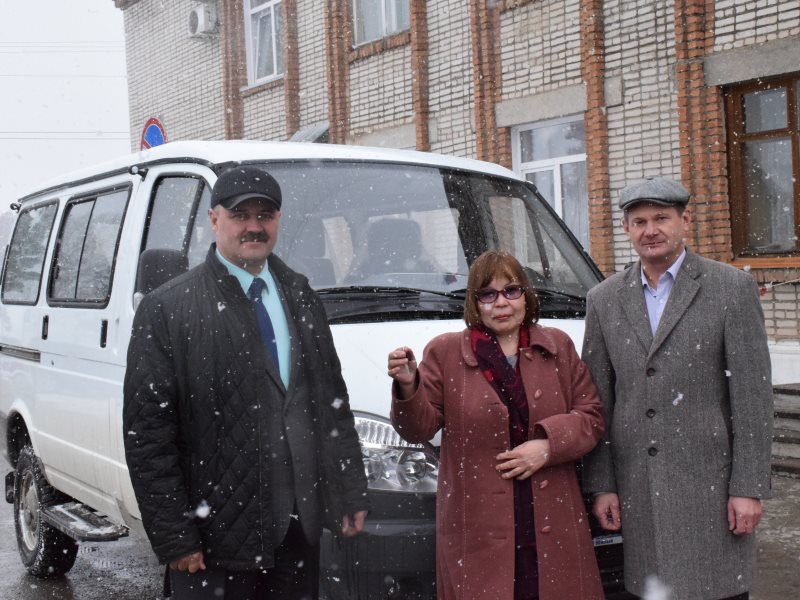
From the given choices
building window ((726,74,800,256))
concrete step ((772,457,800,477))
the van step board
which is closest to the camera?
the van step board

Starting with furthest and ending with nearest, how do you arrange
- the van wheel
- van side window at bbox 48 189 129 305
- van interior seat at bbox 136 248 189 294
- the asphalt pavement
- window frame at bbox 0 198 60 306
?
1. window frame at bbox 0 198 60 306
2. the van wheel
3. the asphalt pavement
4. van side window at bbox 48 189 129 305
5. van interior seat at bbox 136 248 189 294

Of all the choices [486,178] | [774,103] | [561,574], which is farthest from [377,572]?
[774,103]

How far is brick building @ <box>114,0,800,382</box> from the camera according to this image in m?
10.1

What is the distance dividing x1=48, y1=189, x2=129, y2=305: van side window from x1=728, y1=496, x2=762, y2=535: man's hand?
→ 10.3ft

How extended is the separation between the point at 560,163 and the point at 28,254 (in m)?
7.41

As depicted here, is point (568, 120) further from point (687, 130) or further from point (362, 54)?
point (362, 54)

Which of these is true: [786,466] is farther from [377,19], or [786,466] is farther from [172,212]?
[377,19]

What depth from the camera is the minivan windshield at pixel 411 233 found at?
175 inches

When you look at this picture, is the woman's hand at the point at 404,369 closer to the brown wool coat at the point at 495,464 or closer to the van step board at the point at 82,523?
the brown wool coat at the point at 495,464

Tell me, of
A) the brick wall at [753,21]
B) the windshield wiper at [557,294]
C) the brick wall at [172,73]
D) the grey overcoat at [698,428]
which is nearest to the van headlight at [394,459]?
the grey overcoat at [698,428]

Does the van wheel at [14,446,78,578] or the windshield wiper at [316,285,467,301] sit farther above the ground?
the windshield wiper at [316,285,467,301]

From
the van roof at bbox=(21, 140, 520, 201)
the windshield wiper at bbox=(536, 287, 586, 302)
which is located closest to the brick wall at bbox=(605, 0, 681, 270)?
the van roof at bbox=(21, 140, 520, 201)

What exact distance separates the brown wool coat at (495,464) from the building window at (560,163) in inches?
357

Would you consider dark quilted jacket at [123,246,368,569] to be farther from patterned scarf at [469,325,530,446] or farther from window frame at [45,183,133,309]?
window frame at [45,183,133,309]
